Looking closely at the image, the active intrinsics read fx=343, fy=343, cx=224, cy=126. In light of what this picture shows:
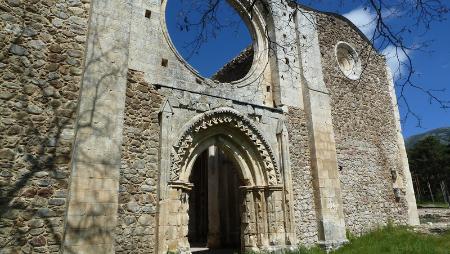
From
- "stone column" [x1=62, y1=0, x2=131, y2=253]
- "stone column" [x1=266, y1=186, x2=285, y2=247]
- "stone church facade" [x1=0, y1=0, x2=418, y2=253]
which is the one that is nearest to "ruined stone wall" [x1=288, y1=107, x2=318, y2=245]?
"stone church facade" [x1=0, y1=0, x2=418, y2=253]

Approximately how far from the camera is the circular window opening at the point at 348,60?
472 inches

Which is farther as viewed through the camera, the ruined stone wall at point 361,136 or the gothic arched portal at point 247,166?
the ruined stone wall at point 361,136

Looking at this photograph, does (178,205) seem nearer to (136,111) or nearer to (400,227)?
(136,111)

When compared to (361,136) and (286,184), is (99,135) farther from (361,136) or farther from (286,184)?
(361,136)

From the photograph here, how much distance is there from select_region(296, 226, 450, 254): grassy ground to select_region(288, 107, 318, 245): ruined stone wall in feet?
1.76

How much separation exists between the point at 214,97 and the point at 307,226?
3.85m

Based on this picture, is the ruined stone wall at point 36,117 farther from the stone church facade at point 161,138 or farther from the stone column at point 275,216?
the stone column at point 275,216

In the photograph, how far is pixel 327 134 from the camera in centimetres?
938

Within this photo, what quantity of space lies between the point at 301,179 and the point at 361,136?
3.62m

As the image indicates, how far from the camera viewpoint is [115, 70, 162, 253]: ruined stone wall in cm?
587

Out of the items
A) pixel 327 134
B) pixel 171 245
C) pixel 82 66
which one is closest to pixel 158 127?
pixel 82 66

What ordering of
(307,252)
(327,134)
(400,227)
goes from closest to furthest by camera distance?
(307,252)
(327,134)
(400,227)

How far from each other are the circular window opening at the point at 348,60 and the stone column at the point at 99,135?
794 cm

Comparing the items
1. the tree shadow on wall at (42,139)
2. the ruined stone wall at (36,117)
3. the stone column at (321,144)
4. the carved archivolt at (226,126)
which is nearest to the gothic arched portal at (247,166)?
the carved archivolt at (226,126)
